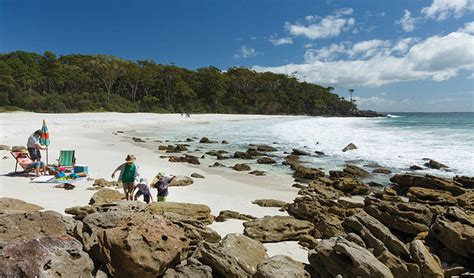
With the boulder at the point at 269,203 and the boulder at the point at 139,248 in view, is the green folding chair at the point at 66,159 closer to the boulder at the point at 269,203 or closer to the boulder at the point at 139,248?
the boulder at the point at 269,203

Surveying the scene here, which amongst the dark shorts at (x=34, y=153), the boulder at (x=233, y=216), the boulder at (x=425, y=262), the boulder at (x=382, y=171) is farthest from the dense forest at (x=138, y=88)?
the boulder at (x=425, y=262)

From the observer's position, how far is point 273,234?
21.4 feet

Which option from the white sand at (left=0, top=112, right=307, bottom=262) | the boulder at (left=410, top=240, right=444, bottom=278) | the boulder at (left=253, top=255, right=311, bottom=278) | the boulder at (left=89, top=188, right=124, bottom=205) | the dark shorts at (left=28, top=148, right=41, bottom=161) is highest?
the dark shorts at (left=28, top=148, right=41, bottom=161)

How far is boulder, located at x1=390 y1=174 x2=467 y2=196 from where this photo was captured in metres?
10.1

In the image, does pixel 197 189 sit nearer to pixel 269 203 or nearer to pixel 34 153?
pixel 269 203

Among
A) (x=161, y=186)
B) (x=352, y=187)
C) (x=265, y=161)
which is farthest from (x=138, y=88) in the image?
(x=161, y=186)

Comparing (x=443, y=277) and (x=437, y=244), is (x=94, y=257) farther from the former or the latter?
(x=437, y=244)

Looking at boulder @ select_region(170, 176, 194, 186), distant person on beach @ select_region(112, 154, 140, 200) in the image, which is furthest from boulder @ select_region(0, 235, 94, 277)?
boulder @ select_region(170, 176, 194, 186)

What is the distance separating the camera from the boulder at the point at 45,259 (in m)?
3.78

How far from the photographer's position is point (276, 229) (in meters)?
6.66

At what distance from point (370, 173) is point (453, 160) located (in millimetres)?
6814

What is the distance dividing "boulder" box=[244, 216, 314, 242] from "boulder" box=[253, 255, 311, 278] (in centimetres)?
176

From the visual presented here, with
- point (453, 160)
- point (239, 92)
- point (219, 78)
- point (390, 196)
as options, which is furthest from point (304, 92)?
point (390, 196)

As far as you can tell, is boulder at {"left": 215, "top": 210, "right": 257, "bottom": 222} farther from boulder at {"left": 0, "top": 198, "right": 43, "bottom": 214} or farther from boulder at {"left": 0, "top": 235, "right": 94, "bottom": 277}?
boulder at {"left": 0, "top": 198, "right": 43, "bottom": 214}
